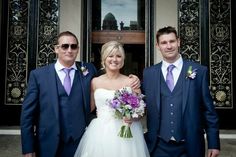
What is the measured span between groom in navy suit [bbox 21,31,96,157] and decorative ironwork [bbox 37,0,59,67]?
15.7ft

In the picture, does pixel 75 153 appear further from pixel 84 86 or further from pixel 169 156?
pixel 169 156

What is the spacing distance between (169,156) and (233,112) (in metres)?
5.29

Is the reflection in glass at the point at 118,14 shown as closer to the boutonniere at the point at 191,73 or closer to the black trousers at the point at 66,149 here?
the boutonniere at the point at 191,73

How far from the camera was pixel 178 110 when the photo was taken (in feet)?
10.1

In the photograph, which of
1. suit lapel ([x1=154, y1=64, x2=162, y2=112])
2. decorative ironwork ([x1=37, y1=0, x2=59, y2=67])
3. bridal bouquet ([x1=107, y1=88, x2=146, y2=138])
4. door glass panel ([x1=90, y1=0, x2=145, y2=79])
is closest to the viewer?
bridal bouquet ([x1=107, y1=88, x2=146, y2=138])

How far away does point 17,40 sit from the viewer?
801cm

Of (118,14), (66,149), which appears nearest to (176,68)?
(66,149)

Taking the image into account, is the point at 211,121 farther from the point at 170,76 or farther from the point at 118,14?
the point at 118,14

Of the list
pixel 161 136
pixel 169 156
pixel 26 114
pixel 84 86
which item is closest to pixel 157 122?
pixel 161 136

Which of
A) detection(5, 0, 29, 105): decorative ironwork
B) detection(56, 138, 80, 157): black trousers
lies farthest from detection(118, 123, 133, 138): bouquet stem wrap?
detection(5, 0, 29, 105): decorative ironwork

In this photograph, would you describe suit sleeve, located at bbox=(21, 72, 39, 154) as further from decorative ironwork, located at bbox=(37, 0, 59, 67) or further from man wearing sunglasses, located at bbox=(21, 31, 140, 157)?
decorative ironwork, located at bbox=(37, 0, 59, 67)

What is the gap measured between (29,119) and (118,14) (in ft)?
20.1

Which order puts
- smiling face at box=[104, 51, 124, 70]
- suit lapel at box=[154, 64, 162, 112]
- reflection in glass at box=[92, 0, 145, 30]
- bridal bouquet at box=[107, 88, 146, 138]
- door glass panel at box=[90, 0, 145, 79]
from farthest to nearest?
1. reflection in glass at box=[92, 0, 145, 30]
2. door glass panel at box=[90, 0, 145, 79]
3. smiling face at box=[104, 51, 124, 70]
4. suit lapel at box=[154, 64, 162, 112]
5. bridal bouquet at box=[107, 88, 146, 138]

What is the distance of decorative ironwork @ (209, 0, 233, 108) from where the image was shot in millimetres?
7930
